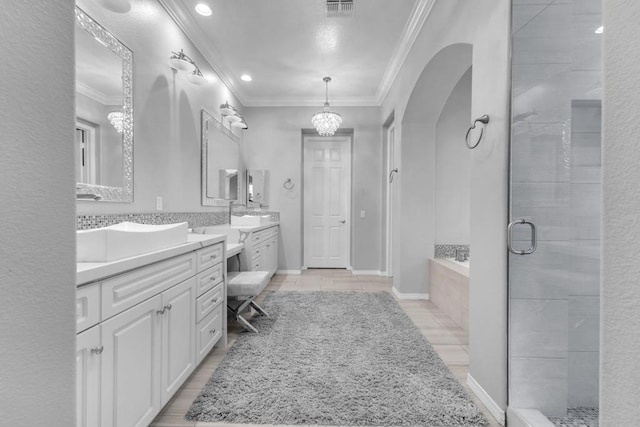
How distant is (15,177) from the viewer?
495 millimetres

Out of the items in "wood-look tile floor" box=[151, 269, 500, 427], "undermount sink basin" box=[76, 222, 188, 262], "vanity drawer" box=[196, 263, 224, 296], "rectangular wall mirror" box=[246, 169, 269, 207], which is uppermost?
"rectangular wall mirror" box=[246, 169, 269, 207]

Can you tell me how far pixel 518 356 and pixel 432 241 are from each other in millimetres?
2092

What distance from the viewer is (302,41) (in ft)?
10.5

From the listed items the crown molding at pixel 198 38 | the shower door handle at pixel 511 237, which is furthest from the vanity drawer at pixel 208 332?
the crown molding at pixel 198 38

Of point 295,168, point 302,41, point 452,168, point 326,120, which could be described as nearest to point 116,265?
point 302,41

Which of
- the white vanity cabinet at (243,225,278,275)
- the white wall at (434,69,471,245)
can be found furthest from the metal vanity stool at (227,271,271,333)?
the white wall at (434,69,471,245)

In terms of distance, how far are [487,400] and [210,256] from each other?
1.84 m

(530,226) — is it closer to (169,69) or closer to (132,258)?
(132,258)

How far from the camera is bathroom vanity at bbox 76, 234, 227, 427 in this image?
0.99 m

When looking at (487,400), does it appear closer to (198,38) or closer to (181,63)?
(181,63)

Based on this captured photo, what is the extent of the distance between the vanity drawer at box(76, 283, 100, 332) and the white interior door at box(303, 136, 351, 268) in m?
4.27

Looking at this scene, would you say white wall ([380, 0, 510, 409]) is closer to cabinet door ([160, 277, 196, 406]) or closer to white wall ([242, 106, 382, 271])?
cabinet door ([160, 277, 196, 406])

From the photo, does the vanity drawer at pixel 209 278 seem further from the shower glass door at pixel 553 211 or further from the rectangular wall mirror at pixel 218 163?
the shower glass door at pixel 553 211

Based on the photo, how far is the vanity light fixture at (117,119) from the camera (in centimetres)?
188
